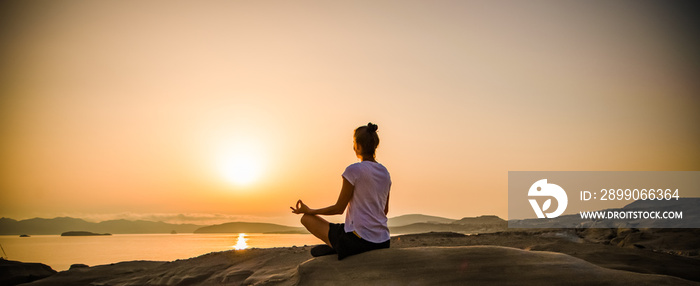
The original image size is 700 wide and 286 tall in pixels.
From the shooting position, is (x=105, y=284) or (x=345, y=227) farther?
(x=105, y=284)

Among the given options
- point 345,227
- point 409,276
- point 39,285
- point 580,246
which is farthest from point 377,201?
point 39,285

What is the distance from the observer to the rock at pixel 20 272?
9.67 meters

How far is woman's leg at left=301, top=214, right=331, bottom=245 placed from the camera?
Result: 515cm

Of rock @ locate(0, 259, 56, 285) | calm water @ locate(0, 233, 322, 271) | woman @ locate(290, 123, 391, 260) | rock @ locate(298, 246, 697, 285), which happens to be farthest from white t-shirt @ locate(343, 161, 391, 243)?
calm water @ locate(0, 233, 322, 271)

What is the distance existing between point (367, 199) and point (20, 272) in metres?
9.32

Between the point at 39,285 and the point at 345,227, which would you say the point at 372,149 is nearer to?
the point at 345,227

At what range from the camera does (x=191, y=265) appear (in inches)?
364

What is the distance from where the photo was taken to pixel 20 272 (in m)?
9.99

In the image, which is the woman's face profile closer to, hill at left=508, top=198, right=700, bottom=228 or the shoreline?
the shoreline

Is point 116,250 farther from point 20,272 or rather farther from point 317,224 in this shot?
point 317,224

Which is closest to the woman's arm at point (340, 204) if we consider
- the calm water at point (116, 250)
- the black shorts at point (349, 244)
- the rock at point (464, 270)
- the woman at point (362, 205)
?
the woman at point (362, 205)

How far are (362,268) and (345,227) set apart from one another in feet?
1.59

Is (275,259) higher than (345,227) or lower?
lower

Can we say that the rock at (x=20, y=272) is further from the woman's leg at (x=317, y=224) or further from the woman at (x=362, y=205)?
the woman at (x=362, y=205)
